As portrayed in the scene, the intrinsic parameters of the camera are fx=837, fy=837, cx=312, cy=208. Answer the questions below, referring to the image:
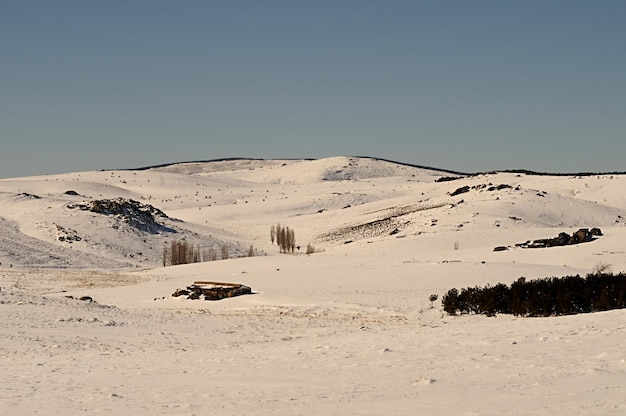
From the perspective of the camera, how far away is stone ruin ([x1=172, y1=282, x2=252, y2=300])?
3206 cm

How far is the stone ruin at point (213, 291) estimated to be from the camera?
32.1 m

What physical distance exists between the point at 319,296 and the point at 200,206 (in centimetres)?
8168

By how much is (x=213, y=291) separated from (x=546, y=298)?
42.2ft

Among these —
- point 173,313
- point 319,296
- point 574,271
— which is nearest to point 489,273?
point 574,271

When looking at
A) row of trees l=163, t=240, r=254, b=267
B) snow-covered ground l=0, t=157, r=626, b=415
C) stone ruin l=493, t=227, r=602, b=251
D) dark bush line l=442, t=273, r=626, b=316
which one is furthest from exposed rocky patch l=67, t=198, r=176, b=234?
dark bush line l=442, t=273, r=626, b=316

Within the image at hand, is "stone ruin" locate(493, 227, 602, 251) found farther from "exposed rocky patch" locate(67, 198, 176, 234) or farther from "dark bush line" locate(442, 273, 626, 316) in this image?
"exposed rocky patch" locate(67, 198, 176, 234)

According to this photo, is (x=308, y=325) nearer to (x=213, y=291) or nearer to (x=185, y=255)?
(x=213, y=291)

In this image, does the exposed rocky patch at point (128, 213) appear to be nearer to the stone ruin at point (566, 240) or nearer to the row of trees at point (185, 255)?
the row of trees at point (185, 255)

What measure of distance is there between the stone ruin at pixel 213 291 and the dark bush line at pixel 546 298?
28.6ft

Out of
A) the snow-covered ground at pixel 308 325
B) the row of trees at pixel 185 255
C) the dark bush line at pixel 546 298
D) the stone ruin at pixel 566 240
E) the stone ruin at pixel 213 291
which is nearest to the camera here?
the snow-covered ground at pixel 308 325

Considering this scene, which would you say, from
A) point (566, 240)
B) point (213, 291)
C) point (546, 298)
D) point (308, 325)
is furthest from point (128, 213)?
point (546, 298)

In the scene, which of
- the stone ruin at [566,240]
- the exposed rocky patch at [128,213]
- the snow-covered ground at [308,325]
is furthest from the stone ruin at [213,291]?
the exposed rocky patch at [128,213]

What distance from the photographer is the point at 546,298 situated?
83.9ft

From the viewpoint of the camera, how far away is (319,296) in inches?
1249
